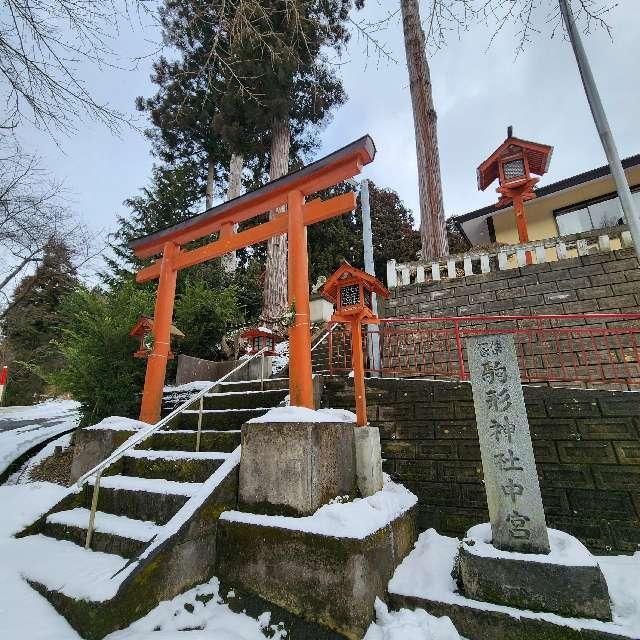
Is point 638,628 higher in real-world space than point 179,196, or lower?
lower

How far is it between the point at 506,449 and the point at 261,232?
14.3ft

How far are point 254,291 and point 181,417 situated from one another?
818 cm

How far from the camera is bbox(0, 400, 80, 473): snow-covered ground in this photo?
762cm

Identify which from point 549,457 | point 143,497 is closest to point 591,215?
point 549,457

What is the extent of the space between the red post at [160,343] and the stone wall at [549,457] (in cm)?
344

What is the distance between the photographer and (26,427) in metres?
10.4

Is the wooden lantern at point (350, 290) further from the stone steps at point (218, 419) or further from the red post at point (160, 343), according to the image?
the red post at point (160, 343)

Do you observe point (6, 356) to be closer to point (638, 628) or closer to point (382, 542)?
point (382, 542)

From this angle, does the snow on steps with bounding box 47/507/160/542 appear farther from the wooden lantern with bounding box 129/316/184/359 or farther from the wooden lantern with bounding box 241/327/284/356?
the wooden lantern with bounding box 241/327/284/356

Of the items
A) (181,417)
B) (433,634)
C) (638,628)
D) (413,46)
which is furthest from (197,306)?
(413,46)

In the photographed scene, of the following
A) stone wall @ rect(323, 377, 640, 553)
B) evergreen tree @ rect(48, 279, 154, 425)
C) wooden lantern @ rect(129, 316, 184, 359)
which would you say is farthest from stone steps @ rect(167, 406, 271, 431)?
evergreen tree @ rect(48, 279, 154, 425)

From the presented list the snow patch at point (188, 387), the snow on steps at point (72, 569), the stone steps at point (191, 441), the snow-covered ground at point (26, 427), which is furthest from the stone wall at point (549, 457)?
the snow-covered ground at point (26, 427)

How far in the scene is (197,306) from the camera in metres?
8.80

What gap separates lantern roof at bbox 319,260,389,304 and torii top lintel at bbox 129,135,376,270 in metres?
0.86
